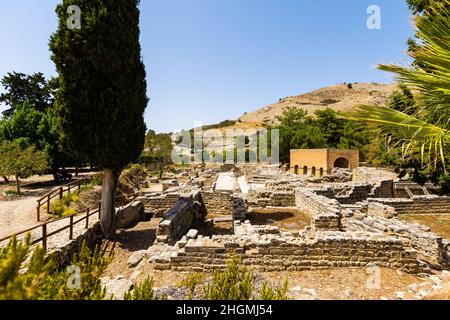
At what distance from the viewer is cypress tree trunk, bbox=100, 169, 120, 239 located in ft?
34.5

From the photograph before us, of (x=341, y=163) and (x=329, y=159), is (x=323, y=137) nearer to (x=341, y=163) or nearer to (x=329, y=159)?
(x=341, y=163)

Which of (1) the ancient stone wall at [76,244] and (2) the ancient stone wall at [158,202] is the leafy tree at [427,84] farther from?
(2) the ancient stone wall at [158,202]

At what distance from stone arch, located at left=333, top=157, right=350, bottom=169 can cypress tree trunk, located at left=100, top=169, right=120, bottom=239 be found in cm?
3053

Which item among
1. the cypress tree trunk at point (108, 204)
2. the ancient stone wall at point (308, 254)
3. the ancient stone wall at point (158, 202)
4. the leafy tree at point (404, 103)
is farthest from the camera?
the ancient stone wall at point (158, 202)

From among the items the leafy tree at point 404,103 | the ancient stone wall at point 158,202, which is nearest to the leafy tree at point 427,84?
the leafy tree at point 404,103

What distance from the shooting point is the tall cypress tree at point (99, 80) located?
9188mm

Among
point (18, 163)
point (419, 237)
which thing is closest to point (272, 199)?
point (419, 237)

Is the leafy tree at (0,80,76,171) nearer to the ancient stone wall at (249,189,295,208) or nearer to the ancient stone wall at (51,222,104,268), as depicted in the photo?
the ancient stone wall at (51,222,104,268)

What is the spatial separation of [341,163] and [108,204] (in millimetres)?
31971

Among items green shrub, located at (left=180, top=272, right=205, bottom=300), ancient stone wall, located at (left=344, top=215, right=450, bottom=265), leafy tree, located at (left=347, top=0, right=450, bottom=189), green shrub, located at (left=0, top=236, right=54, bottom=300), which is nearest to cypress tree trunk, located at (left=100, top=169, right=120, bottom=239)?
green shrub, located at (left=180, top=272, right=205, bottom=300)

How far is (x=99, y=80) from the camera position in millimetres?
9523

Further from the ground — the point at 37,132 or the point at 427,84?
the point at 37,132

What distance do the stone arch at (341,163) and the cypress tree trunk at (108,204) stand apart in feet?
100
